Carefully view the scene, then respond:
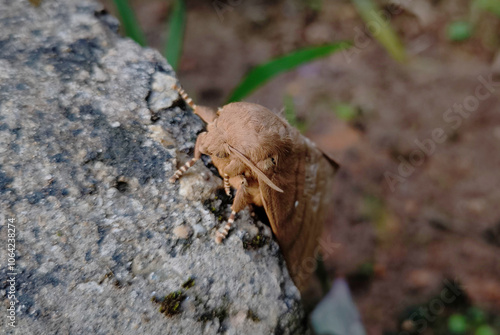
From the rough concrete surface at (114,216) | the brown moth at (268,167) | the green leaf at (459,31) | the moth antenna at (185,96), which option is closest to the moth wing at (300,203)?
the brown moth at (268,167)

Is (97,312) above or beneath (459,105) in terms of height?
beneath

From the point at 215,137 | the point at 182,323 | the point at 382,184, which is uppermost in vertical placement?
the point at 215,137

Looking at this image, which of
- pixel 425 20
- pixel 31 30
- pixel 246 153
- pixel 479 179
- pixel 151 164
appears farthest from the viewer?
pixel 425 20

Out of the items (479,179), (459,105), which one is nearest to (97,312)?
(479,179)

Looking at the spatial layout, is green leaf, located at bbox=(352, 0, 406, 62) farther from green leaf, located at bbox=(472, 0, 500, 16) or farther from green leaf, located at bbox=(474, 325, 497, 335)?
green leaf, located at bbox=(474, 325, 497, 335)

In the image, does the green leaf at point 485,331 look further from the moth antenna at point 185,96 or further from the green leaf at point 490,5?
the green leaf at point 490,5

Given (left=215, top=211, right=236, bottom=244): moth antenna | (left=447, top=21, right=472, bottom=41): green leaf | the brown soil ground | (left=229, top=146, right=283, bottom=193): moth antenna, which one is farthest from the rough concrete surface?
(left=447, top=21, right=472, bottom=41): green leaf

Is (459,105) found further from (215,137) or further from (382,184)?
(215,137)

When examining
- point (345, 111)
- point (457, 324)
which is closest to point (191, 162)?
point (457, 324)
